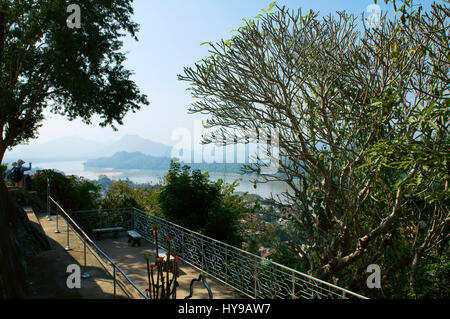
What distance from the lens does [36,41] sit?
41.6ft

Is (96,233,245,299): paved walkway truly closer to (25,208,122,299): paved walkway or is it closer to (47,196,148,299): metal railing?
(47,196,148,299): metal railing

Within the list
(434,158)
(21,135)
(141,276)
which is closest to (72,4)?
(21,135)

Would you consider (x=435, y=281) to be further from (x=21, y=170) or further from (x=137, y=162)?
(x=137, y=162)

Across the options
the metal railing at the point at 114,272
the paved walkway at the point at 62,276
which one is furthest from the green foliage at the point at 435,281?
the paved walkway at the point at 62,276

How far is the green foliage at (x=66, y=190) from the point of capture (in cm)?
1302

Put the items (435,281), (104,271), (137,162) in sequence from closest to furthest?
(435,281), (104,271), (137,162)

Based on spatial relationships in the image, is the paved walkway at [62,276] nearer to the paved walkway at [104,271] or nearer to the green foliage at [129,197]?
the paved walkway at [104,271]

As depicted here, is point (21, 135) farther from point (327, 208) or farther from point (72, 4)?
point (327, 208)

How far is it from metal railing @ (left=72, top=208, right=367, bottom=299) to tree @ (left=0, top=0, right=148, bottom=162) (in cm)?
452

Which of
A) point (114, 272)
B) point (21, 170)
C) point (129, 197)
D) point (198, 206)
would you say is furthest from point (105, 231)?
point (114, 272)

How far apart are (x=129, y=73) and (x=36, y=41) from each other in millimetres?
3652

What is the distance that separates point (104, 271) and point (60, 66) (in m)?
8.12

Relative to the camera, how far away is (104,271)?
6.65m

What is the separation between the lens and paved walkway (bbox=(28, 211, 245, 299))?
5.54m
